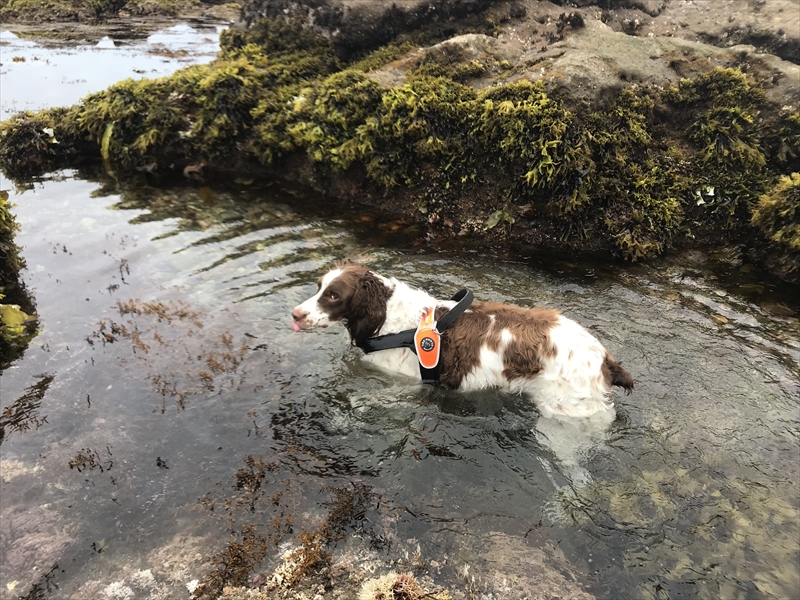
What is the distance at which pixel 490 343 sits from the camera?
518cm

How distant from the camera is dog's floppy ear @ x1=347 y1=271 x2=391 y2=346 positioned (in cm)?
552

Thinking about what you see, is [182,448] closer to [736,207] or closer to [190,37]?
[736,207]

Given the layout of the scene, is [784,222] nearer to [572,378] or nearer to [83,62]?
[572,378]

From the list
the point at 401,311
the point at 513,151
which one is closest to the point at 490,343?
the point at 401,311

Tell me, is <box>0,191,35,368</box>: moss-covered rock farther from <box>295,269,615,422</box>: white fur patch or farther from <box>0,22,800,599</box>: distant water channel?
<box>295,269,615,422</box>: white fur patch

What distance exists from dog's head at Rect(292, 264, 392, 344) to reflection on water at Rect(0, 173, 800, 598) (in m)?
0.80

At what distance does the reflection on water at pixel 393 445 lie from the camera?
13.5ft

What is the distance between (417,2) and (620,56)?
17.5 feet

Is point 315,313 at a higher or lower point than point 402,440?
higher

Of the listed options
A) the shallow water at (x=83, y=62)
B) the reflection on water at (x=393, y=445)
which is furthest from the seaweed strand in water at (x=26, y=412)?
the shallow water at (x=83, y=62)

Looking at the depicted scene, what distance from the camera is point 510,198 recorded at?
904 cm

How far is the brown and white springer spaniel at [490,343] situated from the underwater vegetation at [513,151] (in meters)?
3.91

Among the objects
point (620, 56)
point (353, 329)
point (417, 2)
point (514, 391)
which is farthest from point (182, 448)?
point (417, 2)

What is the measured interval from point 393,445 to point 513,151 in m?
6.02
